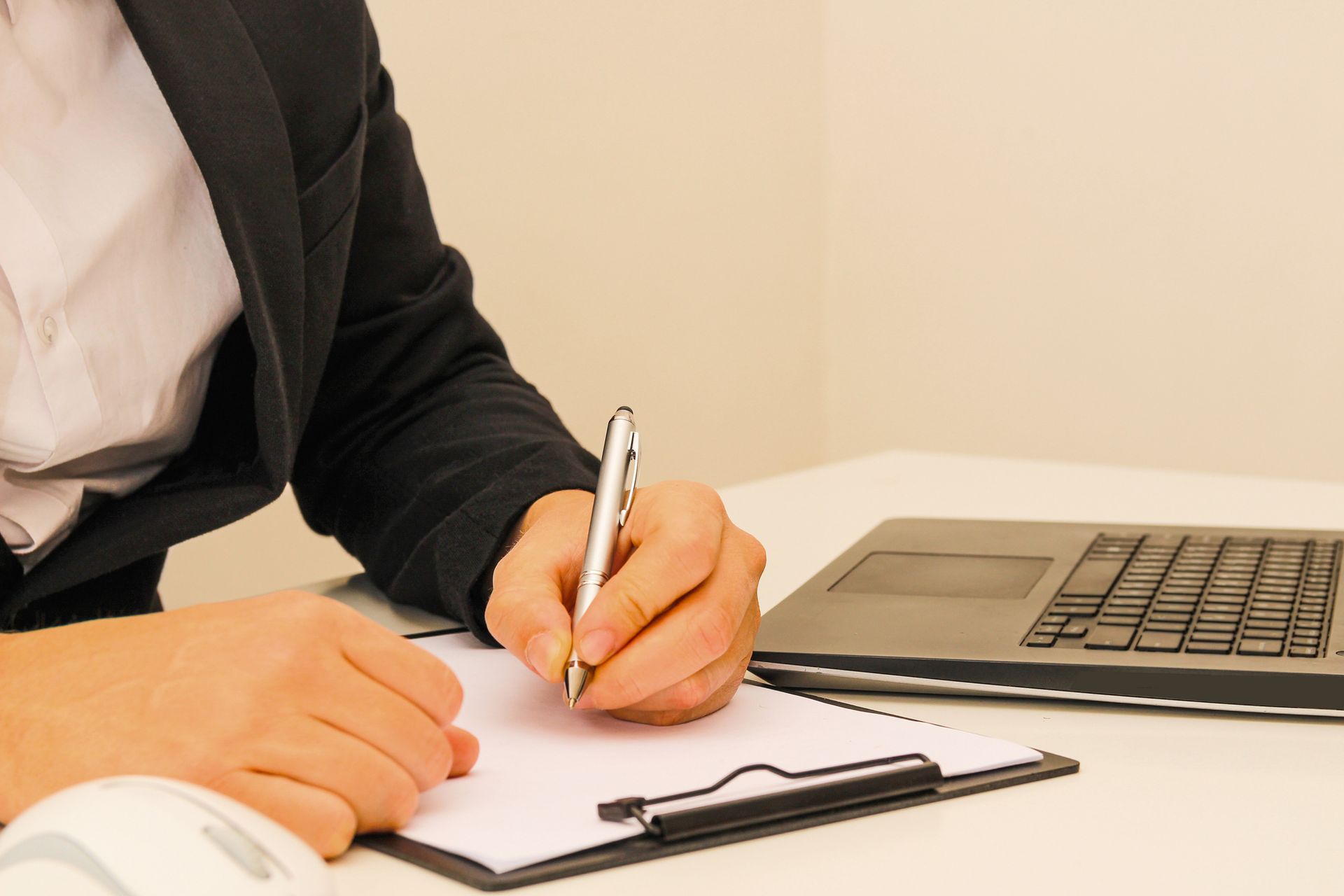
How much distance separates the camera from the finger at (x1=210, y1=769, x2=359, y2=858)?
41 cm

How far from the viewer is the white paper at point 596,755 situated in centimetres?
43

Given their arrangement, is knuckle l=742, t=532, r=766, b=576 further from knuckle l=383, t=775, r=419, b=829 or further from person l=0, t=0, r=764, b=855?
knuckle l=383, t=775, r=419, b=829

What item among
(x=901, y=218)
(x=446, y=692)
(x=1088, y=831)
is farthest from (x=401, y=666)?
(x=901, y=218)

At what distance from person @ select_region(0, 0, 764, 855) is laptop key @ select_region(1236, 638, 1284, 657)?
0.70 feet

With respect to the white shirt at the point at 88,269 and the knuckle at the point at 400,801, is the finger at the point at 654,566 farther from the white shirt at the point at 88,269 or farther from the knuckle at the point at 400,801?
the white shirt at the point at 88,269

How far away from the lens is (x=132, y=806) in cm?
34

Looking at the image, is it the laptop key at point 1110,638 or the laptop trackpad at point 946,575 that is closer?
the laptop key at point 1110,638

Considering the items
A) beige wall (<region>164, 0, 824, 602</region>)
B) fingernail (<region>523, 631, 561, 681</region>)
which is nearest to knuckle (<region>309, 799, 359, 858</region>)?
fingernail (<region>523, 631, 561, 681</region>)

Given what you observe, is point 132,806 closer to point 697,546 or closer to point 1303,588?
point 697,546

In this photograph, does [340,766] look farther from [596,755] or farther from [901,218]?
[901,218]

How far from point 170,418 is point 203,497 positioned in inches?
2.1

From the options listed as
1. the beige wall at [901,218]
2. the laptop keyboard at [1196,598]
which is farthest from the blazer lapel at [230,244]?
the beige wall at [901,218]

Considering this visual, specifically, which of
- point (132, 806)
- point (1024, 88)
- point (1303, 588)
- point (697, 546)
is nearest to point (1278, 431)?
point (1024, 88)

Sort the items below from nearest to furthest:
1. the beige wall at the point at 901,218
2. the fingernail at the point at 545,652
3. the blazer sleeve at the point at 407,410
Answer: the fingernail at the point at 545,652 < the blazer sleeve at the point at 407,410 < the beige wall at the point at 901,218
